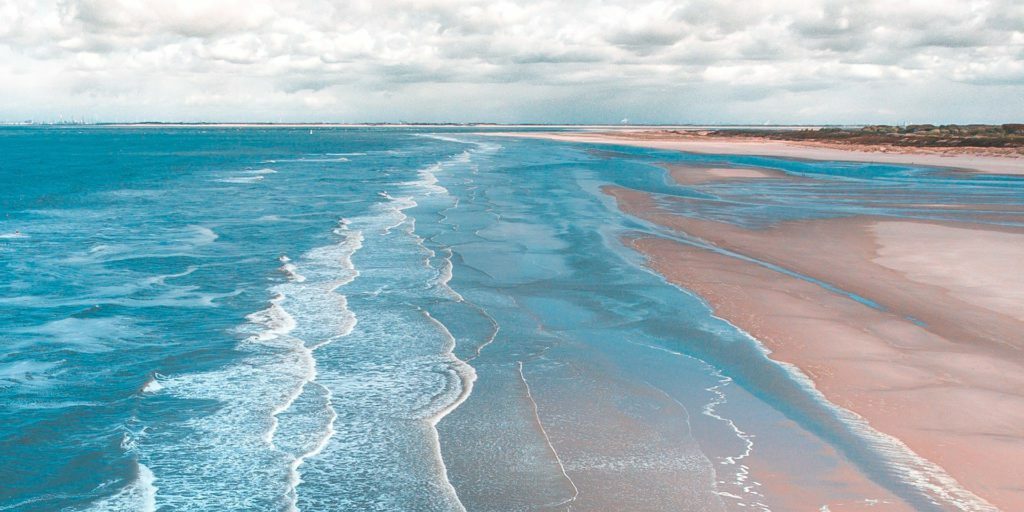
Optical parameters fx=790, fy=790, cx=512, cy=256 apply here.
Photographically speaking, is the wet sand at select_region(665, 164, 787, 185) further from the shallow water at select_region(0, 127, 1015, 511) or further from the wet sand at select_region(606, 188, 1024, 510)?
the shallow water at select_region(0, 127, 1015, 511)

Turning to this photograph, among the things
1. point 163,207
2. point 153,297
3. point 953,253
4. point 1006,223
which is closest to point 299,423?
point 153,297

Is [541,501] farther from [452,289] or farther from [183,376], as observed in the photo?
[452,289]

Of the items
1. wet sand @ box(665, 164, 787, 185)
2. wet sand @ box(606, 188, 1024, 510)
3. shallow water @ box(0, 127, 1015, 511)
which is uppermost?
wet sand @ box(665, 164, 787, 185)

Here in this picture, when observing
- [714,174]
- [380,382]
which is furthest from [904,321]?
[714,174]

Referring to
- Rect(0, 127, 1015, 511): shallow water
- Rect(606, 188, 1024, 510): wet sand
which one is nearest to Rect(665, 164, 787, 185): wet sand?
Rect(606, 188, 1024, 510): wet sand

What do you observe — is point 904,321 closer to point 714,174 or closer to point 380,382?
point 380,382

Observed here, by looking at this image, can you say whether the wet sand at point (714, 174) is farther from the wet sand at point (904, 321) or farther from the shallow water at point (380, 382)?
the shallow water at point (380, 382)
